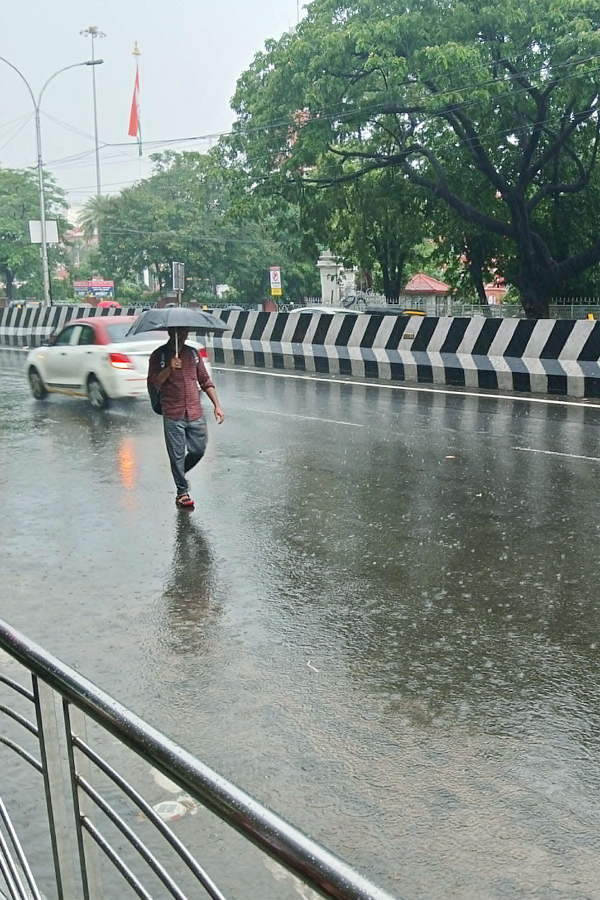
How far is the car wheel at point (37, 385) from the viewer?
16.5 meters

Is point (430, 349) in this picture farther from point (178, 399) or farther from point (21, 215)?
point (21, 215)

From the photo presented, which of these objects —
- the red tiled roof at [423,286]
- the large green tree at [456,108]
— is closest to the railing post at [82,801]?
the large green tree at [456,108]

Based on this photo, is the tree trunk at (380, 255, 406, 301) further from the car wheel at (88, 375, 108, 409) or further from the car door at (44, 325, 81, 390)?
the car wheel at (88, 375, 108, 409)

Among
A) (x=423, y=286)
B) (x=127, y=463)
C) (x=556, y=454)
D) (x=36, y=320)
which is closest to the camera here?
(x=556, y=454)

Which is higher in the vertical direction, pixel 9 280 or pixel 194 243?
pixel 194 243

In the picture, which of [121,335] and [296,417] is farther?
[121,335]

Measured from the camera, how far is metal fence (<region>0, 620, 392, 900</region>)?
1536 millimetres

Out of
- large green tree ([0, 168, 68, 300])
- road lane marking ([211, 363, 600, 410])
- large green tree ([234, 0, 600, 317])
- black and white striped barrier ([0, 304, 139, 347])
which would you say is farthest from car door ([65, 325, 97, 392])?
large green tree ([0, 168, 68, 300])

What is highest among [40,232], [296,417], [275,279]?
[40,232]

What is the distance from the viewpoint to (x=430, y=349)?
18547 millimetres

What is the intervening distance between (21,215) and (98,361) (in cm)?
5868

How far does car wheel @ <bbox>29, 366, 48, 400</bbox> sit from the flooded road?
486cm

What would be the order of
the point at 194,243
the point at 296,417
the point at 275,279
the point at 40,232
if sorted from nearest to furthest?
the point at 296,417
the point at 275,279
the point at 40,232
the point at 194,243

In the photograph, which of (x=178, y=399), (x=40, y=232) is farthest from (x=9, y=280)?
(x=178, y=399)
